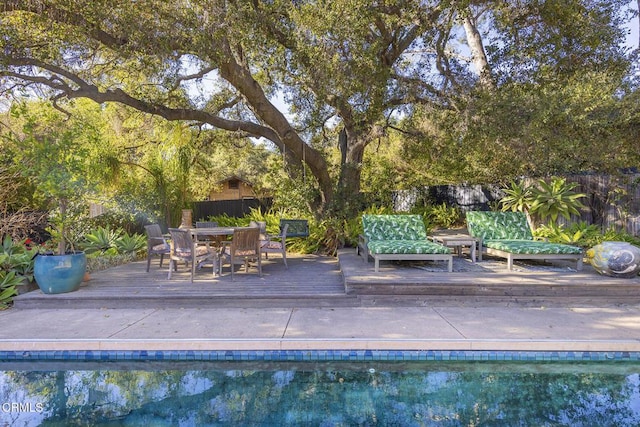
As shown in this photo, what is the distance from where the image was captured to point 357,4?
22.1ft

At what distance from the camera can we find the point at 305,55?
7512mm

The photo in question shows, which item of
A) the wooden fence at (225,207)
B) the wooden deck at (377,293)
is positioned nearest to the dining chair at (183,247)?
the wooden deck at (377,293)

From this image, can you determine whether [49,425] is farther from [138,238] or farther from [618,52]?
[618,52]

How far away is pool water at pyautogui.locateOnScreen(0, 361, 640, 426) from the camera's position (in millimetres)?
3053

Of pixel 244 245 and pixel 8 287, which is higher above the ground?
pixel 244 245

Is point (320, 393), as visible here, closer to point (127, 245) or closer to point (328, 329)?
point (328, 329)

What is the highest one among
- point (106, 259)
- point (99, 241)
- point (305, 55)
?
point (305, 55)

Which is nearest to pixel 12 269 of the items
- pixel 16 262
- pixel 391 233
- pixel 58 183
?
pixel 16 262

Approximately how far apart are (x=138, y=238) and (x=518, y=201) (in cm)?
887

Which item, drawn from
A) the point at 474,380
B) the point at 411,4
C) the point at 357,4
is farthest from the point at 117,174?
the point at 474,380

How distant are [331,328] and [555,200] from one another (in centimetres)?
689

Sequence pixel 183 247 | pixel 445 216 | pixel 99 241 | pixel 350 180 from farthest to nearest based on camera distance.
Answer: pixel 445 216
pixel 350 180
pixel 99 241
pixel 183 247

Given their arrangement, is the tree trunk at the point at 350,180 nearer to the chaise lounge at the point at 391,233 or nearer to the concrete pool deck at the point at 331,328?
the chaise lounge at the point at 391,233

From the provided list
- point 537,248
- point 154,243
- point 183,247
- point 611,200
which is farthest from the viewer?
point 611,200
